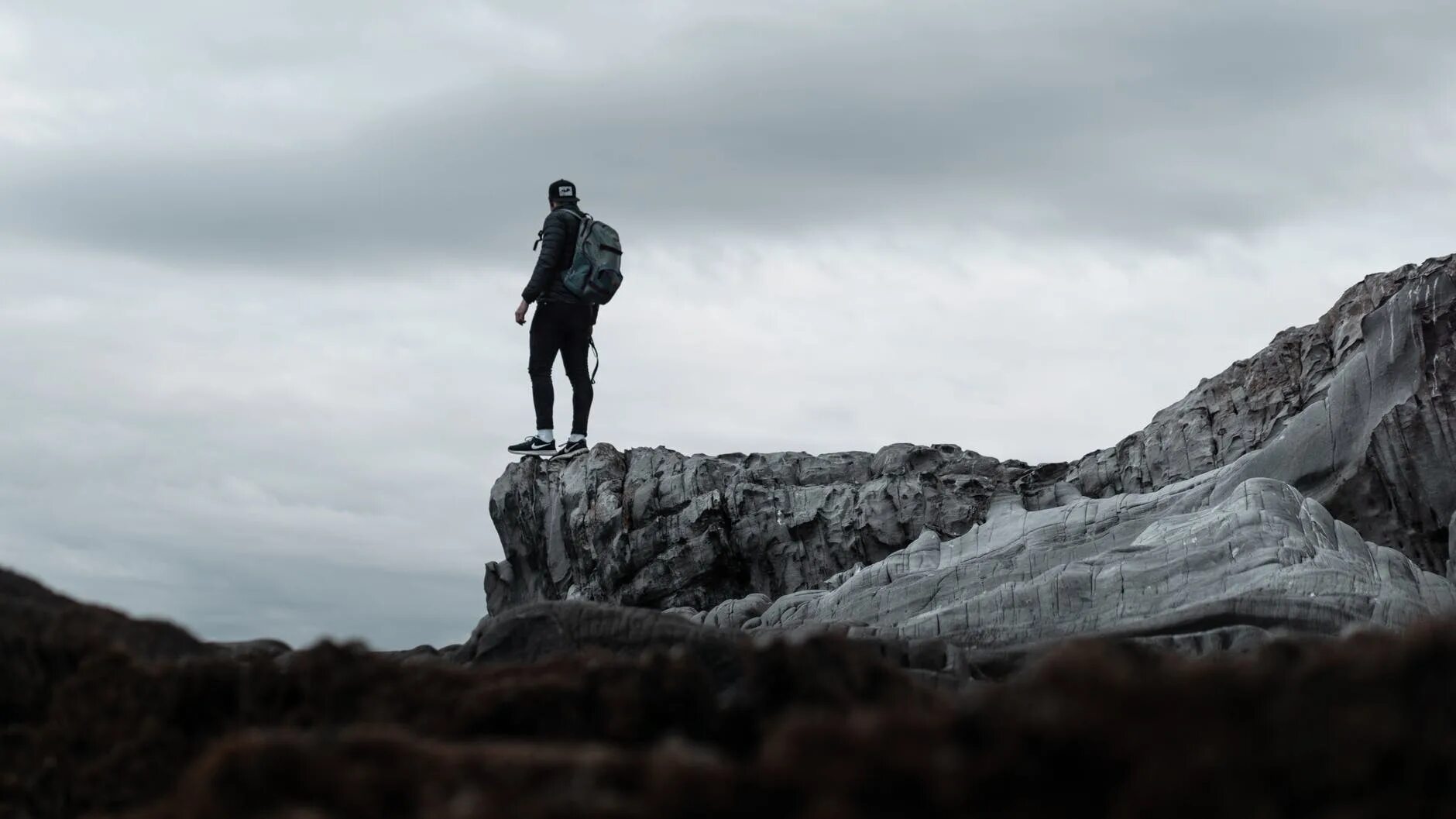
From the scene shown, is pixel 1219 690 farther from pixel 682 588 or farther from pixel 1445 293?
pixel 682 588

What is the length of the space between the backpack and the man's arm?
24 cm

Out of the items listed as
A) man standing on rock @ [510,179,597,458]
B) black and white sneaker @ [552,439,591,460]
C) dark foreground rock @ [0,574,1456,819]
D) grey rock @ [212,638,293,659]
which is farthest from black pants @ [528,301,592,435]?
dark foreground rock @ [0,574,1456,819]

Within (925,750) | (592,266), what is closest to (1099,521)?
(592,266)

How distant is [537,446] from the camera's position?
33000 millimetres

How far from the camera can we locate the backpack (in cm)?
3066

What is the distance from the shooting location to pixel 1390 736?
4.59 meters

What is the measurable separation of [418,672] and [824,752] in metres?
4.42

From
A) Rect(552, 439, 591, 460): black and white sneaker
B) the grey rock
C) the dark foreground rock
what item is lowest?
the dark foreground rock

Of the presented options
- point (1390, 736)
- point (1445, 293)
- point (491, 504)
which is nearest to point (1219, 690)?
point (1390, 736)

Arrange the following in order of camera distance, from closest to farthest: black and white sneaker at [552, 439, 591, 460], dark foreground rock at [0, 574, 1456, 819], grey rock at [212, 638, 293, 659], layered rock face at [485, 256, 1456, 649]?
dark foreground rock at [0, 574, 1456, 819] < grey rock at [212, 638, 293, 659] < layered rock face at [485, 256, 1456, 649] < black and white sneaker at [552, 439, 591, 460]

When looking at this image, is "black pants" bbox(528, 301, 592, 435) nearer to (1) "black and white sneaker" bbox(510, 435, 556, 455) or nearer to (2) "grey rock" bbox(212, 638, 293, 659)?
(1) "black and white sneaker" bbox(510, 435, 556, 455)

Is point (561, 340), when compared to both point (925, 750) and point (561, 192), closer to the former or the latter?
point (561, 192)

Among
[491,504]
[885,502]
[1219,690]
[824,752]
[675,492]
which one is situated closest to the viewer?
[824,752]

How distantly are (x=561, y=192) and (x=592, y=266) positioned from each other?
1642 millimetres
